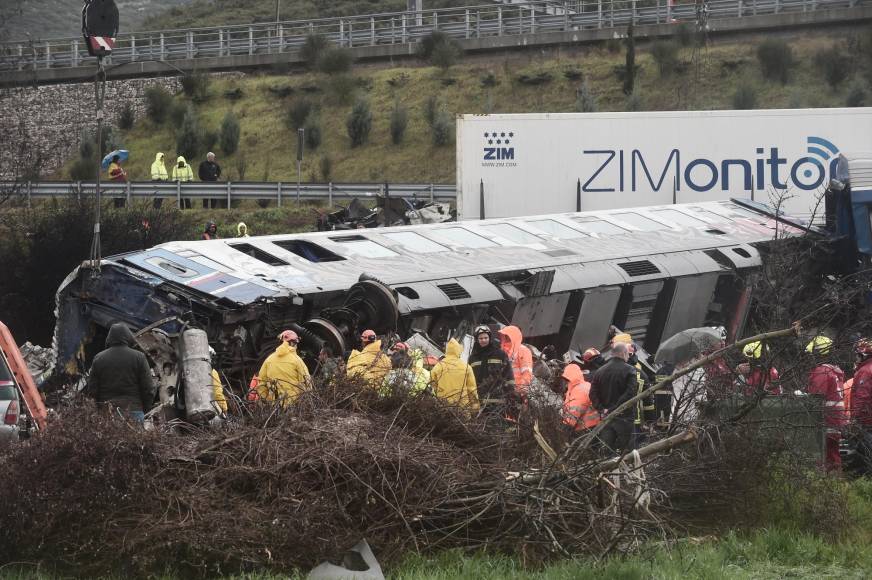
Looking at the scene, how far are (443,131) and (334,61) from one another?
6.62 meters

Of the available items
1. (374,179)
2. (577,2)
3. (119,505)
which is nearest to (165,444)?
(119,505)

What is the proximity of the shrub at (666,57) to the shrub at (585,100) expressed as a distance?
2798 mm

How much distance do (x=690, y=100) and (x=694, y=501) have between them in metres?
35.6

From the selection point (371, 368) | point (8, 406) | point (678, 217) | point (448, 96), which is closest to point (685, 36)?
point (448, 96)

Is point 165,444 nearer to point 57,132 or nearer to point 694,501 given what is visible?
point 694,501

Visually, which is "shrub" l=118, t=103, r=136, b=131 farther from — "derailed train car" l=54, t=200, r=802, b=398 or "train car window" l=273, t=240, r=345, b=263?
"train car window" l=273, t=240, r=345, b=263

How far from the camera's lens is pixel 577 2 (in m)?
48.8

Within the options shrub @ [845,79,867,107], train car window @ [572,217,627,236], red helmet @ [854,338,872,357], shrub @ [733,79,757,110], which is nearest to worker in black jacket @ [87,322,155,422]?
red helmet @ [854,338,872,357]

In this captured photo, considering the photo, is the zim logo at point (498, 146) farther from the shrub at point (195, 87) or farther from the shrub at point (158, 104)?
the shrub at point (195, 87)

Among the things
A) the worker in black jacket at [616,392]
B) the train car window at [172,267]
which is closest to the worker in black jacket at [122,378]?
the train car window at [172,267]

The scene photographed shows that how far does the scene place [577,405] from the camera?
419 inches

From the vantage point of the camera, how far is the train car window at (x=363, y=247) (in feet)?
52.9

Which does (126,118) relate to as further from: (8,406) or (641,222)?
(8,406)

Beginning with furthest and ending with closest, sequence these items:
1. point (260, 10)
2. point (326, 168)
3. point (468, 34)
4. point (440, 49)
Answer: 1. point (260, 10)
2. point (468, 34)
3. point (440, 49)
4. point (326, 168)
